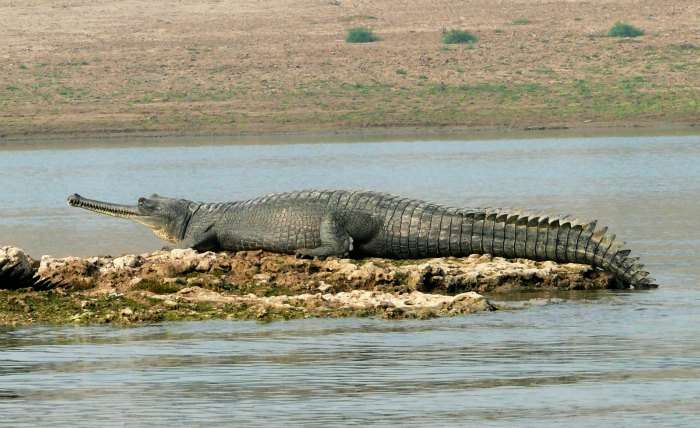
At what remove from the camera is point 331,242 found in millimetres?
12312

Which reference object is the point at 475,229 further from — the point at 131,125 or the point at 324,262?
the point at 131,125

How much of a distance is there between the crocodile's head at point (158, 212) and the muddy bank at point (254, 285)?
134cm

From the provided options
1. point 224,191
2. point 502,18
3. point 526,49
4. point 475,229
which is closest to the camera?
point 475,229

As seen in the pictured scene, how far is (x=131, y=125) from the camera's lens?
32.3m

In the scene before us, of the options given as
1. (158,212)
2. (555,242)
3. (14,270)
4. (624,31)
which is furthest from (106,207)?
(624,31)

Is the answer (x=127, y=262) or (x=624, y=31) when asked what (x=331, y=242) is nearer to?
(x=127, y=262)

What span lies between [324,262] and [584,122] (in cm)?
2113

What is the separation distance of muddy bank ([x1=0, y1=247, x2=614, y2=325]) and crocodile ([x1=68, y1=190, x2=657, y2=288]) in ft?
0.46

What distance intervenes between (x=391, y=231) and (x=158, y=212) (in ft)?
8.16

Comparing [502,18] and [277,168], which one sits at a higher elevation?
[502,18]

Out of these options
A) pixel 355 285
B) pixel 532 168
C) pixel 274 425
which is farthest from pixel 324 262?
pixel 532 168

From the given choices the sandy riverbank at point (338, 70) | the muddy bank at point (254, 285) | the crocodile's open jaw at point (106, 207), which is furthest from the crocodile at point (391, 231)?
the sandy riverbank at point (338, 70)

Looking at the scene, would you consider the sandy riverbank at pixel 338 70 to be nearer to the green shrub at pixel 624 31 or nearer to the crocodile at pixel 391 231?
the green shrub at pixel 624 31

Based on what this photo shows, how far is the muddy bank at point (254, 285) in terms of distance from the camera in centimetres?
1020
